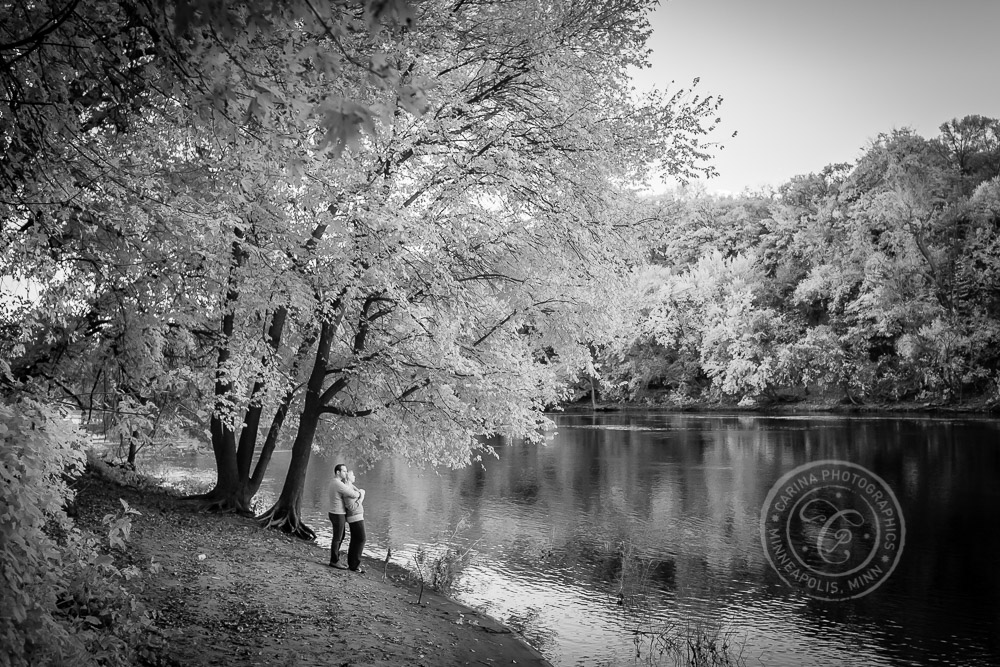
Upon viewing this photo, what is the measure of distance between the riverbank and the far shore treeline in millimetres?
821

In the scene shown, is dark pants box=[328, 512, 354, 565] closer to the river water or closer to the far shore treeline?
the river water

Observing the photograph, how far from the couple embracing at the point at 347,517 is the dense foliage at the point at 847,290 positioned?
32.3 m

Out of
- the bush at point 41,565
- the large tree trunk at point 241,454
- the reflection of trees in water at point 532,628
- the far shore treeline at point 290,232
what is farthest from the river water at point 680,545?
the bush at point 41,565

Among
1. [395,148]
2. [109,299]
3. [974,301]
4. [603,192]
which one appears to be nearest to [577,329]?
[603,192]

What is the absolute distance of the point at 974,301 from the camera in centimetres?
4675

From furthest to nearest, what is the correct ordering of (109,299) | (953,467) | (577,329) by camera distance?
(953,467)
(577,329)
(109,299)

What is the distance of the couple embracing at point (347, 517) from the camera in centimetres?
1162

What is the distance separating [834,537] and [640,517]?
187 inches

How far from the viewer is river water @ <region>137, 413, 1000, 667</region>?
1079 cm

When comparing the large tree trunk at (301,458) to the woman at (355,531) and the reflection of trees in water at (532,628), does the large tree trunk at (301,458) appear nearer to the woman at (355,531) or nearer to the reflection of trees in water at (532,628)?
the woman at (355,531)

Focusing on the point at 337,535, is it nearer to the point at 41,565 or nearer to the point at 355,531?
the point at 355,531

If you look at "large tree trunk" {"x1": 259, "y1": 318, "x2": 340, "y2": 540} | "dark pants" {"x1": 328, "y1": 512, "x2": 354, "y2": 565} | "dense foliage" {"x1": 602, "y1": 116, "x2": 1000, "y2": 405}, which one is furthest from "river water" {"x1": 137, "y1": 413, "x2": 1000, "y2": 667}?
Answer: "dense foliage" {"x1": 602, "y1": 116, "x2": 1000, "y2": 405}

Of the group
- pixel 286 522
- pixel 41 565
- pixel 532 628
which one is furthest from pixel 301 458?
pixel 41 565

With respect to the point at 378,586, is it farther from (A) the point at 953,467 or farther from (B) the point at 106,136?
(A) the point at 953,467
